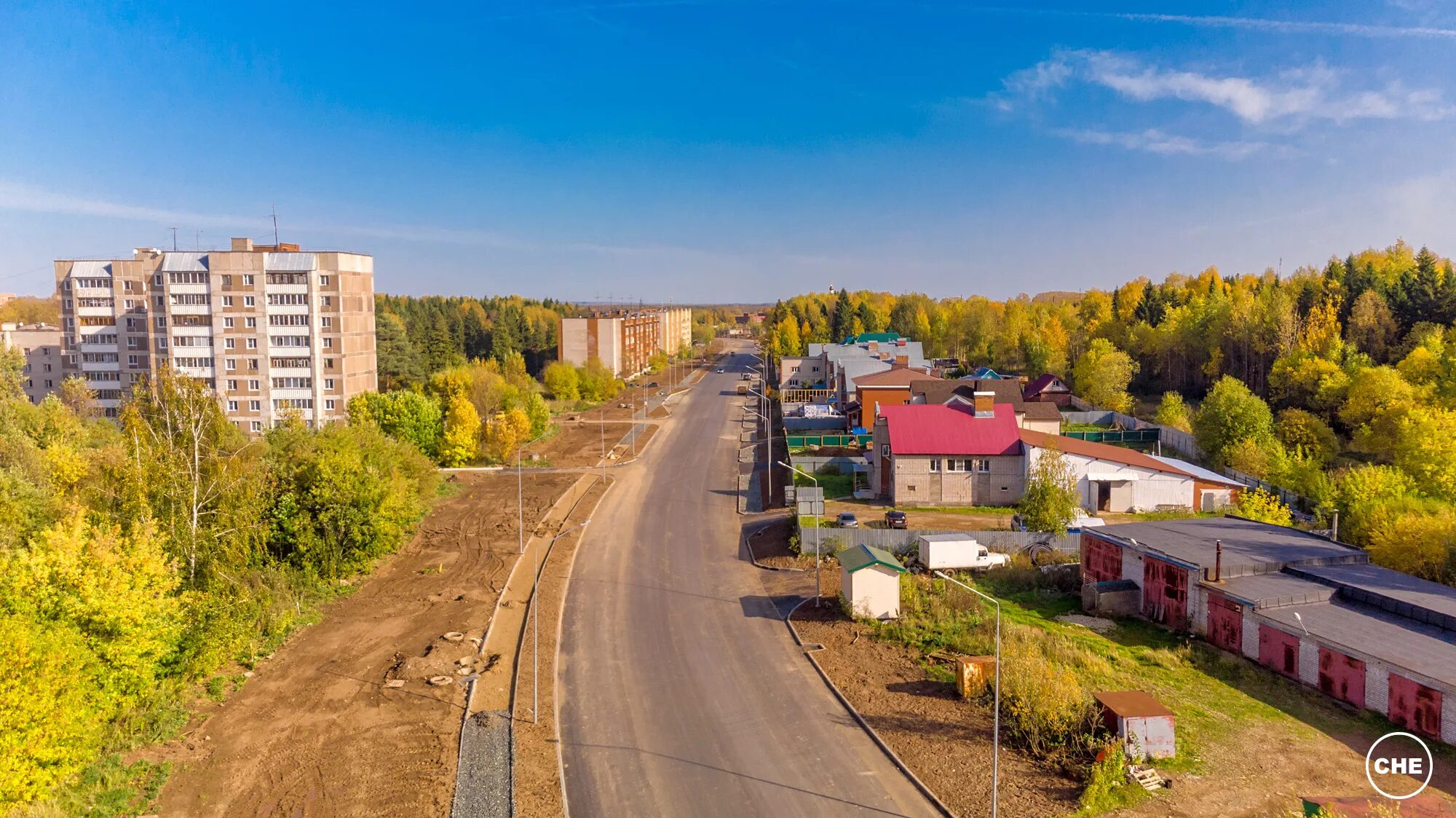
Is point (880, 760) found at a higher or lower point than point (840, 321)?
lower

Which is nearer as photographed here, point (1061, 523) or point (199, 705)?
point (199, 705)

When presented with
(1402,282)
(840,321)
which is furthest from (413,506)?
(840,321)

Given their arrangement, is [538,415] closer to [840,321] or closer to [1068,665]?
[1068,665]

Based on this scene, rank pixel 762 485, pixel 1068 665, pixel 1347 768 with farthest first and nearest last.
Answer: pixel 762 485
pixel 1068 665
pixel 1347 768

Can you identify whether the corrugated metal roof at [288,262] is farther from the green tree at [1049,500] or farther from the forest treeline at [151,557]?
the green tree at [1049,500]

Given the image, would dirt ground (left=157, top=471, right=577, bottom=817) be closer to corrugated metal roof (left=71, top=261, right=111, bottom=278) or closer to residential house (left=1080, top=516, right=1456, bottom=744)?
residential house (left=1080, top=516, right=1456, bottom=744)

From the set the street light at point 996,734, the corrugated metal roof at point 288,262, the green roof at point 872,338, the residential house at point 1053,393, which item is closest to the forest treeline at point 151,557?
the corrugated metal roof at point 288,262

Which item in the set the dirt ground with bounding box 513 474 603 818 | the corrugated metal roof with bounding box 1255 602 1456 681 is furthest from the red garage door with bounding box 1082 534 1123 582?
the dirt ground with bounding box 513 474 603 818
